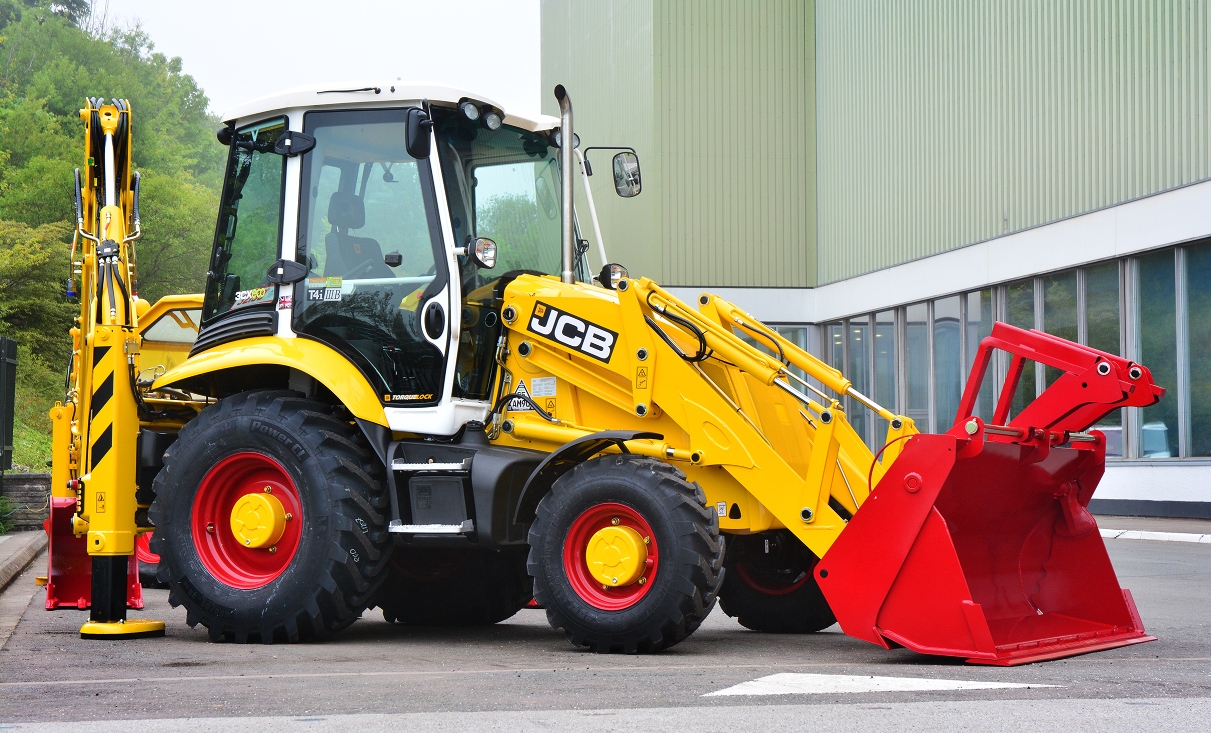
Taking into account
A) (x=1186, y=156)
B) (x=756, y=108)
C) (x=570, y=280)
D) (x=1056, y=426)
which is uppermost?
(x=756, y=108)

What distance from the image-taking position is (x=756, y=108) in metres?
33.2

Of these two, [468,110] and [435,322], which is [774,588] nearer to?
[435,322]

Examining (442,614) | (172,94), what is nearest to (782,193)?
(442,614)

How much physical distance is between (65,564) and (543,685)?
16.4 feet

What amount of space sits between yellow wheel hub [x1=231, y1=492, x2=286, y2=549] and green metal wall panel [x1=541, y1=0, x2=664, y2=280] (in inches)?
943

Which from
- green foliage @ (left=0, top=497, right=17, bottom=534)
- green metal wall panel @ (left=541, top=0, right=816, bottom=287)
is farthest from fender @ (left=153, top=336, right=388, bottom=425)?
green metal wall panel @ (left=541, top=0, right=816, bottom=287)

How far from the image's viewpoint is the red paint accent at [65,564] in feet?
32.1

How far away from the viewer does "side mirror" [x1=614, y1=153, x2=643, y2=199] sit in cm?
906

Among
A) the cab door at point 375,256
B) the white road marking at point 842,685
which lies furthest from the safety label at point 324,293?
the white road marking at point 842,685

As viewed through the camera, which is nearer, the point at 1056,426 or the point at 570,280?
the point at 1056,426

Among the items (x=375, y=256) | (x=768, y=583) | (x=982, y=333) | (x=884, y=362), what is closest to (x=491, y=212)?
(x=375, y=256)

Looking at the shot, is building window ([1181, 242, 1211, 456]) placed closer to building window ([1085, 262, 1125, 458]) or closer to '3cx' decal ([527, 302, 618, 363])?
building window ([1085, 262, 1125, 458])

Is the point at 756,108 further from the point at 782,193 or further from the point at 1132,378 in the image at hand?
the point at 1132,378

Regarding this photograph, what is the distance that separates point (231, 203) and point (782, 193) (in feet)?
83.0
